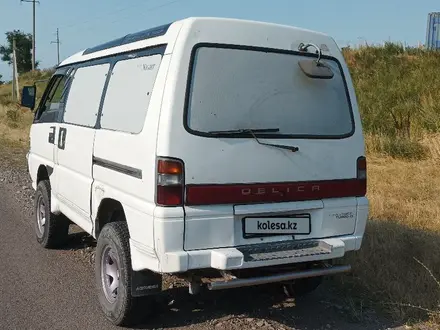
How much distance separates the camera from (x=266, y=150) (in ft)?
12.1

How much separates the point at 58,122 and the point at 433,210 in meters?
4.91

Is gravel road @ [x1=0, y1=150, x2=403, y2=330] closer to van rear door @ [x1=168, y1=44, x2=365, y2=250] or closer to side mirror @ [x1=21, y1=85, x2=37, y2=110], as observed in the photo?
van rear door @ [x1=168, y1=44, x2=365, y2=250]

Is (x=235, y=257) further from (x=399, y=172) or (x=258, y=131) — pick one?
(x=399, y=172)

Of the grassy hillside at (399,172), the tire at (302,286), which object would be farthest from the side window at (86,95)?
the grassy hillside at (399,172)

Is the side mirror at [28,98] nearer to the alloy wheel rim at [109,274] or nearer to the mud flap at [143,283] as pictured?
the alloy wheel rim at [109,274]

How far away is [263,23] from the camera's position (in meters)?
3.87

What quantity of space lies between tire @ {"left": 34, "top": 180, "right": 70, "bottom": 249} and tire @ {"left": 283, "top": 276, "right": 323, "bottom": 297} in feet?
8.89

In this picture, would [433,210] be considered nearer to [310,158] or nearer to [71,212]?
[310,158]

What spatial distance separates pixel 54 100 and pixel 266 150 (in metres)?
3.30

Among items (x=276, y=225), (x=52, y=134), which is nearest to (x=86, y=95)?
(x=52, y=134)

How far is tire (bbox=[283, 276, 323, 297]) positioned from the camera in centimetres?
465

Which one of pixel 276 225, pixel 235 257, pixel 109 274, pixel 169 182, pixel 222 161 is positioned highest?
pixel 222 161

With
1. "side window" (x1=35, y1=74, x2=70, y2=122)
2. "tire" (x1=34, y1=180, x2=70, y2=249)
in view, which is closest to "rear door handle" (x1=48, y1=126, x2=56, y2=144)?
"side window" (x1=35, y1=74, x2=70, y2=122)

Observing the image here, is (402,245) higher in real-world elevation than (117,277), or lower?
lower
